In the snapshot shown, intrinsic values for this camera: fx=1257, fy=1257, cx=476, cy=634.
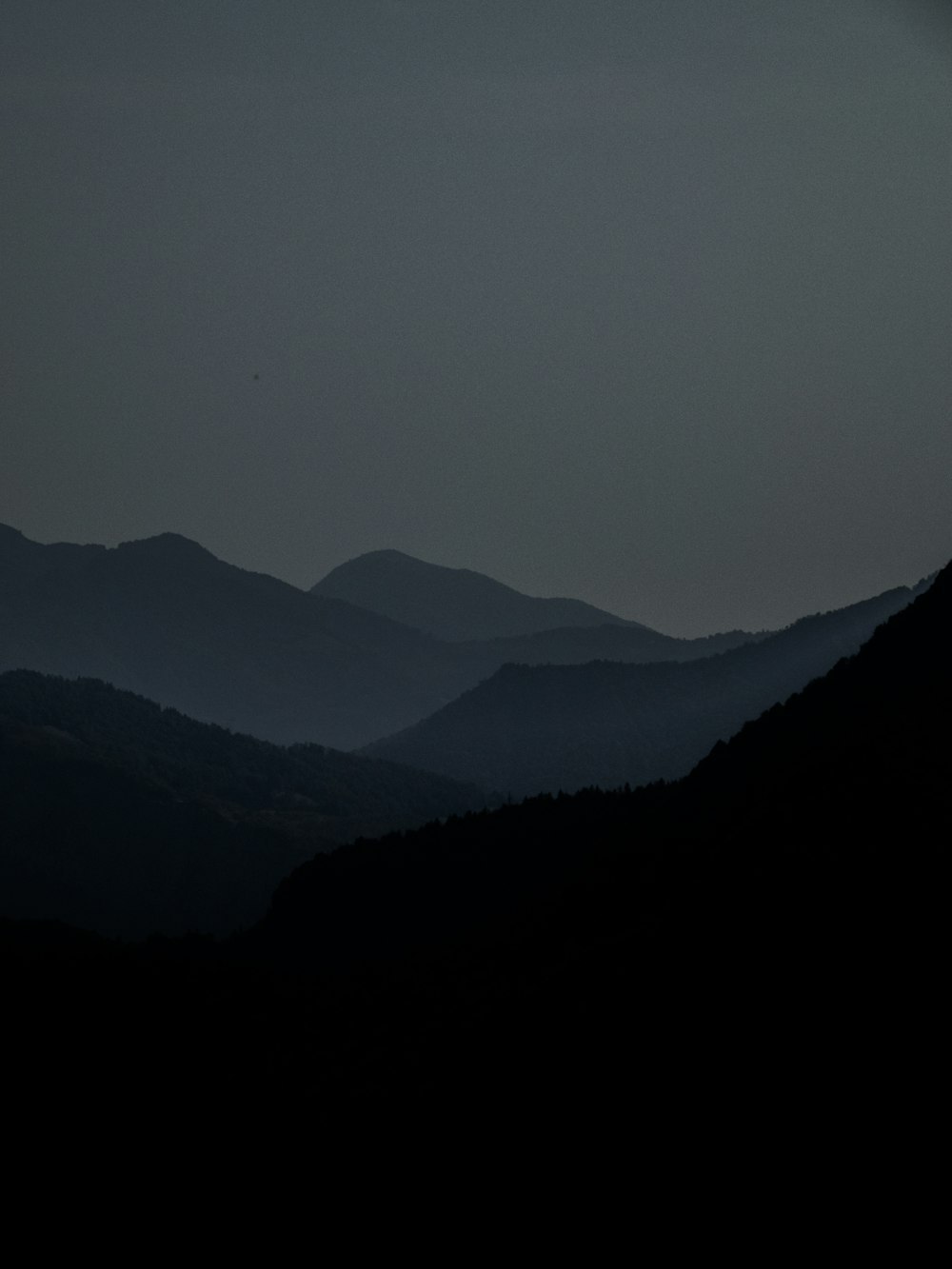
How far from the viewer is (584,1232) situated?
40656 millimetres

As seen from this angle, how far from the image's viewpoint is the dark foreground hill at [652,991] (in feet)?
132

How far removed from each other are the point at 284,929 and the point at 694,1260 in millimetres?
140073

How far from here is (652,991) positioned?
164 feet

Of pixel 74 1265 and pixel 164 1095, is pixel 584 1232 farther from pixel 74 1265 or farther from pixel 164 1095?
pixel 164 1095

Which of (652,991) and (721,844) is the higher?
(721,844)

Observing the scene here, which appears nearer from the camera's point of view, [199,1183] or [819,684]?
[199,1183]

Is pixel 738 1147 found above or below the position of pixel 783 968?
below

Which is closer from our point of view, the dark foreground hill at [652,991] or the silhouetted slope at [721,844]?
the dark foreground hill at [652,991]

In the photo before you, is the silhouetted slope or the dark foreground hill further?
the silhouetted slope

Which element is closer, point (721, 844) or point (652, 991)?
point (652, 991)

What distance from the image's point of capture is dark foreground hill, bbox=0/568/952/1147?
40.3 meters

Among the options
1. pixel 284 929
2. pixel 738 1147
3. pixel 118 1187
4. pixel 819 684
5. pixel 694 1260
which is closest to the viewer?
pixel 694 1260

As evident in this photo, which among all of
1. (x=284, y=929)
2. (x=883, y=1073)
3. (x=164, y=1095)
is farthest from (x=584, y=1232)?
(x=284, y=929)

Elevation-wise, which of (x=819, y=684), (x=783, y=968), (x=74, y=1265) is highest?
(x=819, y=684)
